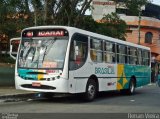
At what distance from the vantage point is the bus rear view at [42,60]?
1587 cm

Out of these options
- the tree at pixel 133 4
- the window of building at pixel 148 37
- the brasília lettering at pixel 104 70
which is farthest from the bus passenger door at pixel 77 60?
the window of building at pixel 148 37

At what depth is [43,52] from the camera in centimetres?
1642

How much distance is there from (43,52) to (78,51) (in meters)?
1.41

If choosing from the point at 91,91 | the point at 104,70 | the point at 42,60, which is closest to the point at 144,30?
the point at 104,70

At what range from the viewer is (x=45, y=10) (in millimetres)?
25531

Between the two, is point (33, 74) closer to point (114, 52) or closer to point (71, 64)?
point (71, 64)

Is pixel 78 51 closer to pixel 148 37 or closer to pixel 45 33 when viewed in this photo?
pixel 45 33

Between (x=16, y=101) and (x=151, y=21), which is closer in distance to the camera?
(x=16, y=101)

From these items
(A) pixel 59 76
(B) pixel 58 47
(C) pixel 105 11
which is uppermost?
(C) pixel 105 11

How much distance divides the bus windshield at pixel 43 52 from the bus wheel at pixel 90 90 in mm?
2053

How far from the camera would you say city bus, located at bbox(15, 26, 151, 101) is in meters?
15.9

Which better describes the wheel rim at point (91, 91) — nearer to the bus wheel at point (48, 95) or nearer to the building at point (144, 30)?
the bus wheel at point (48, 95)

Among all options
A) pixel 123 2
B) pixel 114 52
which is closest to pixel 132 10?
pixel 123 2

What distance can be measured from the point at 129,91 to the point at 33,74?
27.0 ft
